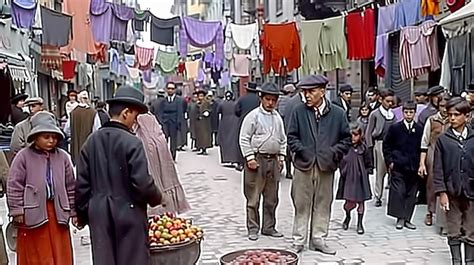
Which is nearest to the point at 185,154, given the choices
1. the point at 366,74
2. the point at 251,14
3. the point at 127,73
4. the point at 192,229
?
the point at 366,74

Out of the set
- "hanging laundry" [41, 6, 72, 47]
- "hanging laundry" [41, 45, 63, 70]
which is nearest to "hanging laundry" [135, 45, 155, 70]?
"hanging laundry" [41, 45, 63, 70]

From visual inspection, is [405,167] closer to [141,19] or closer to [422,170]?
[422,170]

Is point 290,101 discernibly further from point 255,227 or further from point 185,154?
point 185,154

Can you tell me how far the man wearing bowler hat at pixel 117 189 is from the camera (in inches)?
189

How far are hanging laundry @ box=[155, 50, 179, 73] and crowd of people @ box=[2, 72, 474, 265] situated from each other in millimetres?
19913

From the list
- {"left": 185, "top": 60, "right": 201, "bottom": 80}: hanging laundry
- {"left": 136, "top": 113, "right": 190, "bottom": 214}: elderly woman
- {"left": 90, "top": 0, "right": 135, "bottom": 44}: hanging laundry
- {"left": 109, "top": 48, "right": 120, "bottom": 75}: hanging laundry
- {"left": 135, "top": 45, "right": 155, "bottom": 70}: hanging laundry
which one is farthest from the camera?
{"left": 185, "top": 60, "right": 201, "bottom": 80}: hanging laundry

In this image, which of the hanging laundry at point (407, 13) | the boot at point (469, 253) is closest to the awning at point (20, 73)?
the hanging laundry at point (407, 13)

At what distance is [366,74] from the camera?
2000 cm

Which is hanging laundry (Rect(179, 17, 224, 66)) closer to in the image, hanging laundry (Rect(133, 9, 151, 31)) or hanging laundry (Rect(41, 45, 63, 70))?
hanging laundry (Rect(133, 9, 151, 31))

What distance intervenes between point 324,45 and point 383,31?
1.87 metres

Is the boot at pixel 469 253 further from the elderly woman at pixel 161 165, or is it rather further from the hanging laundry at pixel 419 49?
the hanging laundry at pixel 419 49

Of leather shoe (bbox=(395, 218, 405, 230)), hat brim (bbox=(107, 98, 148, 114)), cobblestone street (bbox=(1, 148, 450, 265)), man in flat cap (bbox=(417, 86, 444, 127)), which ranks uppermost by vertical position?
hat brim (bbox=(107, 98, 148, 114))

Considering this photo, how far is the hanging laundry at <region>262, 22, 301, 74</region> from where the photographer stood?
697 inches

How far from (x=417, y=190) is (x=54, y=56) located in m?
16.2
